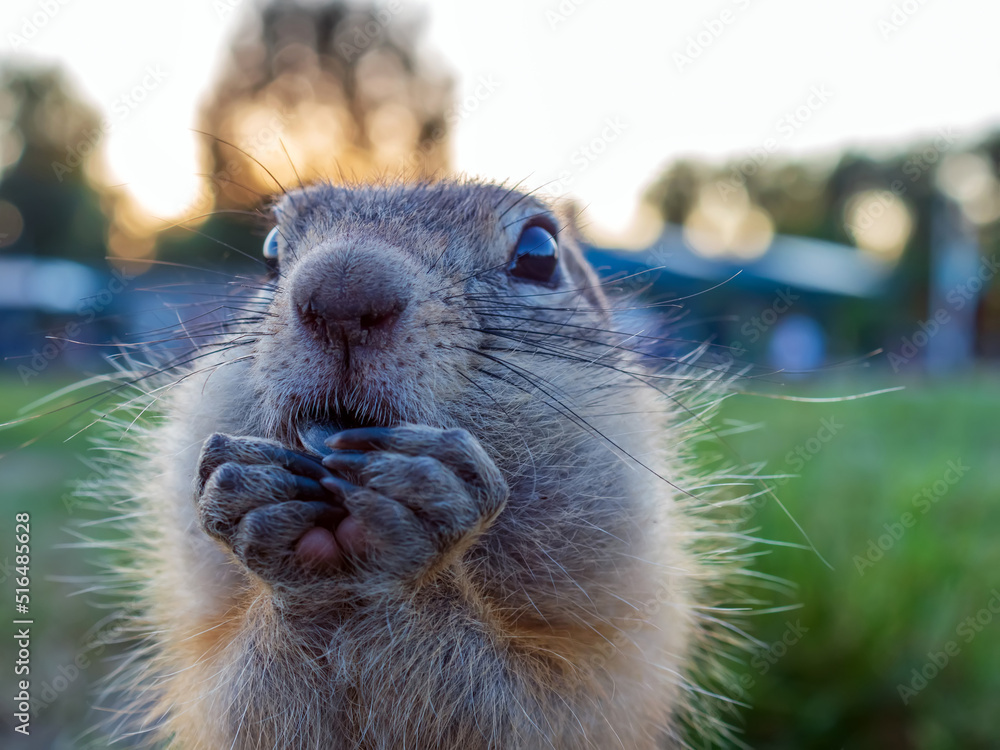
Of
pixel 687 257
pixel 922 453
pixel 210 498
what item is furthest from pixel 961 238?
pixel 210 498

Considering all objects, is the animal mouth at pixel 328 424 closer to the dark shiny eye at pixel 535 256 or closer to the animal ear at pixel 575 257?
the dark shiny eye at pixel 535 256

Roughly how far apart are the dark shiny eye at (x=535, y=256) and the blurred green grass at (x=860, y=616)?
2.07m

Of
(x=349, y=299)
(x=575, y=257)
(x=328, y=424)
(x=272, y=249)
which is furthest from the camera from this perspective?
(x=575, y=257)

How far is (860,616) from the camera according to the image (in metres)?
3.13

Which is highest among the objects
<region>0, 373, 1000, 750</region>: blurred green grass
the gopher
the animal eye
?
the animal eye

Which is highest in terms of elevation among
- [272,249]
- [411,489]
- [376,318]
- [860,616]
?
[272,249]

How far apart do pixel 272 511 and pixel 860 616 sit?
9.00 feet

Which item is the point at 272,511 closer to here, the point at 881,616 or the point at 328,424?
the point at 328,424

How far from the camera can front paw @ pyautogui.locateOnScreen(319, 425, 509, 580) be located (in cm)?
156

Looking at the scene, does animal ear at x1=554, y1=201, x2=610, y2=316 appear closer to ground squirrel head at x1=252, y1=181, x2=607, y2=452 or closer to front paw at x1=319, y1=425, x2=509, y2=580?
ground squirrel head at x1=252, y1=181, x2=607, y2=452

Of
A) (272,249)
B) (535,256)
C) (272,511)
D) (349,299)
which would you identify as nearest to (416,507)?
(272,511)

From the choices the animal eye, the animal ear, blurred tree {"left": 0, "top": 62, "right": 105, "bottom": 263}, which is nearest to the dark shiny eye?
the animal ear

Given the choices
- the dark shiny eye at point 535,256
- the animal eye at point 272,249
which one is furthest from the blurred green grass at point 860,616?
the dark shiny eye at point 535,256

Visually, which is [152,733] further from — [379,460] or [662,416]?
[662,416]
